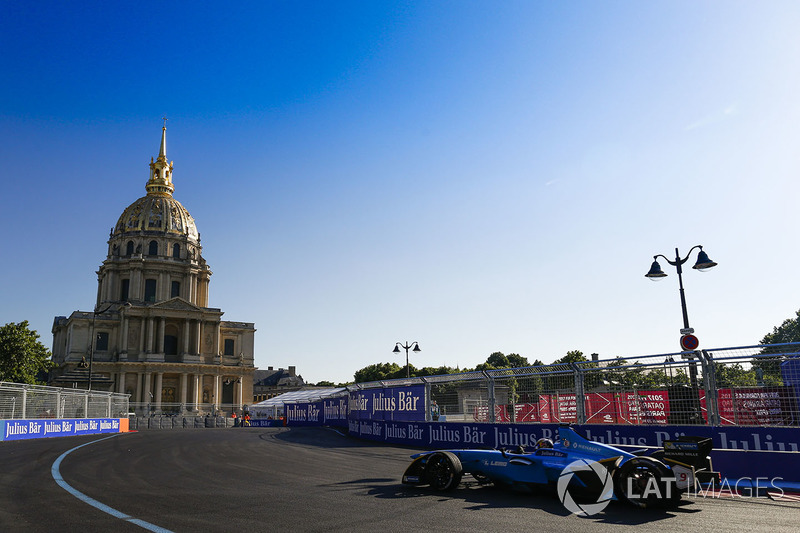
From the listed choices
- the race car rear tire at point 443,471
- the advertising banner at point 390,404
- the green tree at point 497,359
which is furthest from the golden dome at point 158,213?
the race car rear tire at point 443,471

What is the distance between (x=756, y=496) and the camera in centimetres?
882

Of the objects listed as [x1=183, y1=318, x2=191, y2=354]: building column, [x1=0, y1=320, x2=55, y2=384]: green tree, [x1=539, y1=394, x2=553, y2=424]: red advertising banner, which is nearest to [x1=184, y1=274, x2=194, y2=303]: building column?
[x1=183, y1=318, x2=191, y2=354]: building column

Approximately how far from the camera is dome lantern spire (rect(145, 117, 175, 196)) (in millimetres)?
103625

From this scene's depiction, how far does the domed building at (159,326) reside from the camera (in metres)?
84.9

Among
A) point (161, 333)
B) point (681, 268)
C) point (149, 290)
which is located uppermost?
point (149, 290)

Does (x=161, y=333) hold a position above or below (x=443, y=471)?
above

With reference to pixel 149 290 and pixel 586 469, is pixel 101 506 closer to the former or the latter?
pixel 586 469

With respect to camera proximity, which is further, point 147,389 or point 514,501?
point 147,389

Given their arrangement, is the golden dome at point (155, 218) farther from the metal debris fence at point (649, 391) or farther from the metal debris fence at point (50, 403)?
the metal debris fence at point (649, 391)

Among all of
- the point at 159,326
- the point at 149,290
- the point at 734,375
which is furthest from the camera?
the point at 149,290

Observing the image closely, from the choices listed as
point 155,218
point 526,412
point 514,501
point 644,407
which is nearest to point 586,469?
point 514,501

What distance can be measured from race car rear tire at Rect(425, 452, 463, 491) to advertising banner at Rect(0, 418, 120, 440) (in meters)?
20.7

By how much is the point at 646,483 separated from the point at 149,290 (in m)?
96.9

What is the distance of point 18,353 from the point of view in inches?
2105
